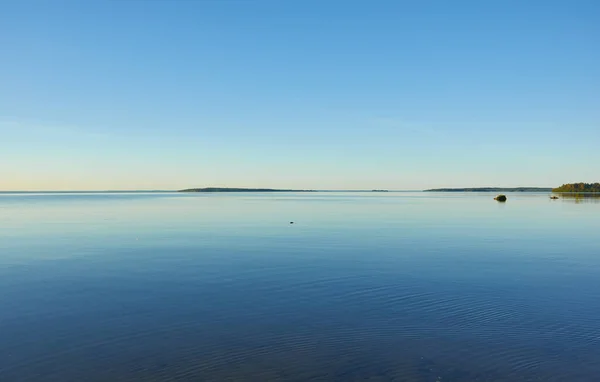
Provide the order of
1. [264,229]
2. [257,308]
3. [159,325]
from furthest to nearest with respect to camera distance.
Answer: [264,229] < [257,308] < [159,325]

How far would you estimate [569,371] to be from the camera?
1056cm

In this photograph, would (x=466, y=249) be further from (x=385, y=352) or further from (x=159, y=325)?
(x=159, y=325)

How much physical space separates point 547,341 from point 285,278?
11513 mm

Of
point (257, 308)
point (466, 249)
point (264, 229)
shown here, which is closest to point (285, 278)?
point (257, 308)

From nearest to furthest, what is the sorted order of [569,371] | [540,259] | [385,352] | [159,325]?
1. [569,371]
2. [385,352]
3. [159,325]
4. [540,259]

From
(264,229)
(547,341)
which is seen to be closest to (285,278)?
(547,341)

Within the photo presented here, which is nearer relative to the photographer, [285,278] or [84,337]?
[84,337]

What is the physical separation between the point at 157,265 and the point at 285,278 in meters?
8.27

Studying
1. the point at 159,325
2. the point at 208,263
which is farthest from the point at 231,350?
the point at 208,263

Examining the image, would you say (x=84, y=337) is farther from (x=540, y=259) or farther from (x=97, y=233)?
(x=97, y=233)

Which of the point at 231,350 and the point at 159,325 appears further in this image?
the point at 159,325

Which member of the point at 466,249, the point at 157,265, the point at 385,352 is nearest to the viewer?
the point at 385,352

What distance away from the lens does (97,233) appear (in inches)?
1615

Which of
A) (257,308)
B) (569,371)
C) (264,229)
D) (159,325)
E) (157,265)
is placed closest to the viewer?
(569,371)
